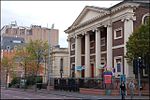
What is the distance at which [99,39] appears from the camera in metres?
58.5

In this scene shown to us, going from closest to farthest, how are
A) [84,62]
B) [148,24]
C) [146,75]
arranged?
[148,24] < [146,75] < [84,62]

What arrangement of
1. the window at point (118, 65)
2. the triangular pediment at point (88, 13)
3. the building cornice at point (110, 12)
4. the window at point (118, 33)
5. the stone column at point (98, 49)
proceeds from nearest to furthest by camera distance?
1. the building cornice at point (110, 12)
2. the window at point (118, 65)
3. the window at point (118, 33)
4. the triangular pediment at point (88, 13)
5. the stone column at point (98, 49)

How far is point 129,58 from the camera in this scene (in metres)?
44.3

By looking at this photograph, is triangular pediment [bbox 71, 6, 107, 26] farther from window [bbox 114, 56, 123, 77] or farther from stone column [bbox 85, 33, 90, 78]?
window [bbox 114, 56, 123, 77]

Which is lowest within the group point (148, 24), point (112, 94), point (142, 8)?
point (112, 94)

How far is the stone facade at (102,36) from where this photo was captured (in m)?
48.7

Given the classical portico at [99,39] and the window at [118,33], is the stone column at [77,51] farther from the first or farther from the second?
the window at [118,33]

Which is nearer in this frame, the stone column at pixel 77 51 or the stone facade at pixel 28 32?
the stone column at pixel 77 51

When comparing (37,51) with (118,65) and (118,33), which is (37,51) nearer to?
(118,33)

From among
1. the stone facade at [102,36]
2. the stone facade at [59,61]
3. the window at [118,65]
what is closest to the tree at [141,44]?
the stone facade at [102,36]

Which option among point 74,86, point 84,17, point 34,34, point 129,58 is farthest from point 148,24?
point 34,34

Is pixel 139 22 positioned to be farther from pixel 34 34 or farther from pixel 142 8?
pixel 34 34

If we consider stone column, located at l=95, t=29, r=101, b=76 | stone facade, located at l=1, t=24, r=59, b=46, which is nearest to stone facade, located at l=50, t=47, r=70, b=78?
stone column, located at l=95, t=29, r=101, b=76

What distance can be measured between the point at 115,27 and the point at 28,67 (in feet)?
75.7
